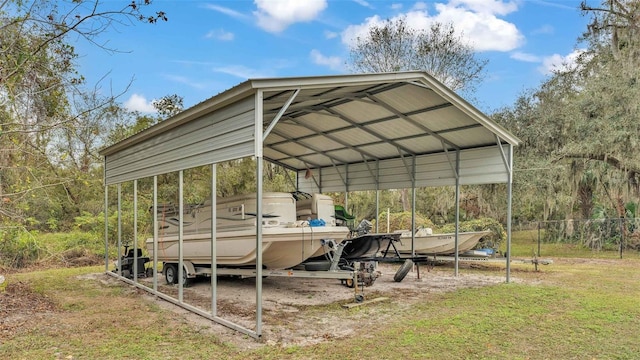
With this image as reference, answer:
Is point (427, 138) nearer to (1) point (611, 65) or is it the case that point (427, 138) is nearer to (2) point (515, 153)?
(2) point (515, 153)

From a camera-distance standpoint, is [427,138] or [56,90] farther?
[427,138]

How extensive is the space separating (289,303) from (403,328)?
7.56 feet

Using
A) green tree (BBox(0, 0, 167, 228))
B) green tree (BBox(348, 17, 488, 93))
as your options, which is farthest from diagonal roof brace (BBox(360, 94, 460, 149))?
green tree (BBox(348, 17, 488, 93))

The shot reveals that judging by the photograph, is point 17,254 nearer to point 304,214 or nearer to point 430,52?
point 304,214

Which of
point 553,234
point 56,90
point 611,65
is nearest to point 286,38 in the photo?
point 56,90

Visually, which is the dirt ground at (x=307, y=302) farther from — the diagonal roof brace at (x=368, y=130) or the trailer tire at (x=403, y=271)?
the diagonal roof brace at (x=368, y=130)

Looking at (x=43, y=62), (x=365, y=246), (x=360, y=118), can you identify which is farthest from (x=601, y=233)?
(x=43, y=62)

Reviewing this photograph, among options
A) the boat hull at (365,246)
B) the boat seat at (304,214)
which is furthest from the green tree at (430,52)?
the boat hull at (365,246)

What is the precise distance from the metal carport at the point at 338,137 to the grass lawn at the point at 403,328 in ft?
2.39

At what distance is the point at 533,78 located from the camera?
1786 cm

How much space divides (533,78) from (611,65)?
3017mm

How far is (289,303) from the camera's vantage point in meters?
7.39

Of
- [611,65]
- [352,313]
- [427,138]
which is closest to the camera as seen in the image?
[352,313]

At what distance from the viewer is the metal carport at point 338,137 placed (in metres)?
5.70
